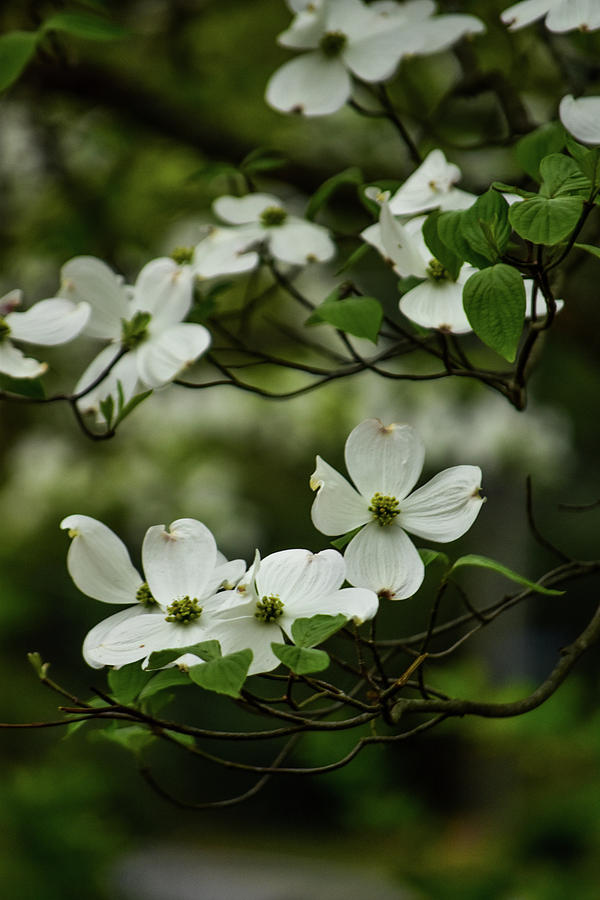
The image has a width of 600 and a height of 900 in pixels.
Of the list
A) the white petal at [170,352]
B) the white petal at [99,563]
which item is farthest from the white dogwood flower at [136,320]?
the white petal at [99,563]

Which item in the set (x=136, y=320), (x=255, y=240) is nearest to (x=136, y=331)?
(x=136, y=320)

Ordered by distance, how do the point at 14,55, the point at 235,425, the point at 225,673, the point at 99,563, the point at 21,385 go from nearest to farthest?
the point at 225,673
the point at 99,563
the point at 21,385
the point at 14,55
the point at 235,425

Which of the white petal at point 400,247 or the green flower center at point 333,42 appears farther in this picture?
the green flower center at point 333,42

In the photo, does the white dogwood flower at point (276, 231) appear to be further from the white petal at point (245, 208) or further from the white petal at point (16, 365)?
the white petal at point (16, 365)

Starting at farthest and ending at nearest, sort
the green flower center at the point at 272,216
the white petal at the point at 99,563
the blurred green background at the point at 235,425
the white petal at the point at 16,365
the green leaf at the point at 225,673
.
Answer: the blurred green background at the point at 235,425 → the green flower center at the point at 272,216 → the white petal at the point at 16,365 → the white petal at the point at 99,563 → the green leaf at the point at 225,673

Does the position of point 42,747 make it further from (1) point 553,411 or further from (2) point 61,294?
(2) point 61,294

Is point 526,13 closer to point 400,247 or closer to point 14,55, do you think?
point 400,247

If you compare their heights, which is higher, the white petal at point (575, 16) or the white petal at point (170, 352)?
the white petal at point (575, 16)

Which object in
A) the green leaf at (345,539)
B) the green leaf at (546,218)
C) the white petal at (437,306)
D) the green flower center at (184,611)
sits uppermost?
the green leaf at (546,218)
